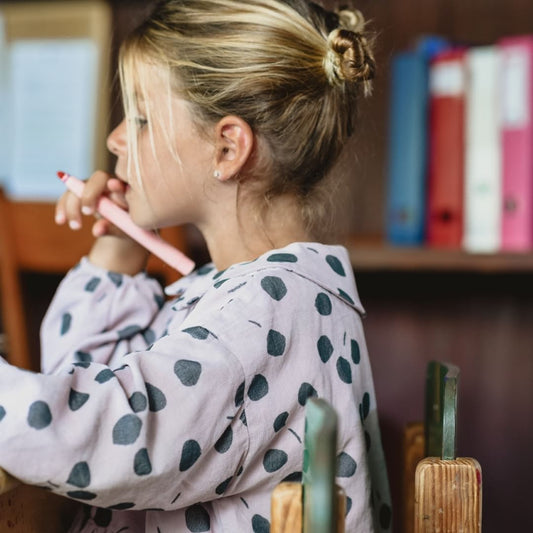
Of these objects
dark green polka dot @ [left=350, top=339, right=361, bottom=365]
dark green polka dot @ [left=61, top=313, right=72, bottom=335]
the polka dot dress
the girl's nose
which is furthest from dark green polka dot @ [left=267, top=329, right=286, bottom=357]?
dark green polka dot @ [left=61, top=313, right=72, bottom=335]

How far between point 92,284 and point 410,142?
1.95 ft

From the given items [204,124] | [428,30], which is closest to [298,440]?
[204,124]

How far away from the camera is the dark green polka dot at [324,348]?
0.74 meters

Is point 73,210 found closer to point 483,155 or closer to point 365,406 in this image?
point 365,406

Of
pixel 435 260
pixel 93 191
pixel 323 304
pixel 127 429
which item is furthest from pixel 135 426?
pixel 435 260

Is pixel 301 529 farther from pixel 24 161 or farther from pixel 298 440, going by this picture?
pixel 24 161

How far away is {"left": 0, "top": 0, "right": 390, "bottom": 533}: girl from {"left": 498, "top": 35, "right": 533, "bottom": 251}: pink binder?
1.69 feet

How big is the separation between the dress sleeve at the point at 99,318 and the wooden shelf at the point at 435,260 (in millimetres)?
397

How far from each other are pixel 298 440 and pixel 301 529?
16cm

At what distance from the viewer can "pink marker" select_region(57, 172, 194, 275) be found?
97 cm

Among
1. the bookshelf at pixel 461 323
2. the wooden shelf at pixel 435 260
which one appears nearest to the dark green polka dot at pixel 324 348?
the wooden shelf at pixel 435 260

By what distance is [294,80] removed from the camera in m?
0.84

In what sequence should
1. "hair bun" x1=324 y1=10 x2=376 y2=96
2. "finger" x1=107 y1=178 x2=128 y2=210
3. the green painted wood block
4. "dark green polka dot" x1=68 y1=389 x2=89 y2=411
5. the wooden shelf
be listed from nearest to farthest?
1. the green painted wood block
2. "dark green polka dot" x1=68 y1=389 x2=89 y2=411
3. "hair bun" x1=324 y1=10 x2=376 y2=96
4. "finger" x1=107 y1=178 x2=128 y2=210
5. the wooden shelf

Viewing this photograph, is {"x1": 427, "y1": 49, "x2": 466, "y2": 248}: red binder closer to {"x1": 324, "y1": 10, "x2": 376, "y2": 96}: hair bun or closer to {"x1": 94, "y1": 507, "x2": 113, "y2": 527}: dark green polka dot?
{"x1": 324, "y1": 10, "x2": 376, "y2": 96}: hair bun
